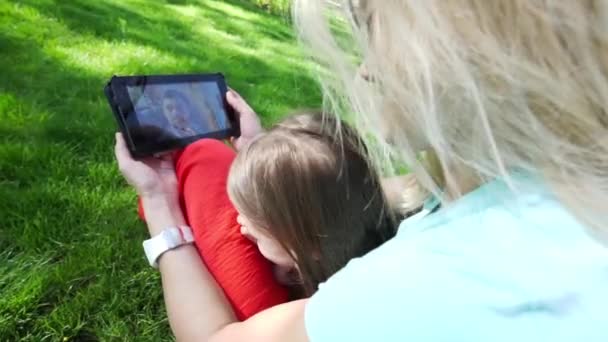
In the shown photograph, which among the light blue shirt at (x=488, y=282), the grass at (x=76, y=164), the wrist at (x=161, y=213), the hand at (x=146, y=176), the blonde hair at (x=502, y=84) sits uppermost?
the blonde hair at (x=502, y=84)

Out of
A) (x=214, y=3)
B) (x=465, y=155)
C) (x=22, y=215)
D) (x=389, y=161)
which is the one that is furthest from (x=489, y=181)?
(x=214, y=3)

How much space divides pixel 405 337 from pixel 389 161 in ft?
1.28

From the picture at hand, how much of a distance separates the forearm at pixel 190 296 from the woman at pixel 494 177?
1.17 ft

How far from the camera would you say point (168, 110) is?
1585mm

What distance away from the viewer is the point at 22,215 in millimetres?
1859

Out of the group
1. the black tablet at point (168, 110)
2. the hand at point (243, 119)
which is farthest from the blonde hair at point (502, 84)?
the hand at point (243, 119)

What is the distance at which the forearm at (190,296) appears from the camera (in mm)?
1198

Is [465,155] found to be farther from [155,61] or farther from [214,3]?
[214,3]

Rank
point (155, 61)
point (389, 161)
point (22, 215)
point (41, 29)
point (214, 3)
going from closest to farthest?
point (389, 161)
point (22, 215)
point (41, 29)
point (155, 61)
point (214, 3)

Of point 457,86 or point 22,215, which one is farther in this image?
point 22,215

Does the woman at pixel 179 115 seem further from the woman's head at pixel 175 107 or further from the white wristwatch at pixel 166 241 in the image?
the white wristwatch at pixel 166 241

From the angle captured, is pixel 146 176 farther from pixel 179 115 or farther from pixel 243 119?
pixel 243 119

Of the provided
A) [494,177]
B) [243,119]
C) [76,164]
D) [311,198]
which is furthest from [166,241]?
[76,164]

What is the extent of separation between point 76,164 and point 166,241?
3.09ft
